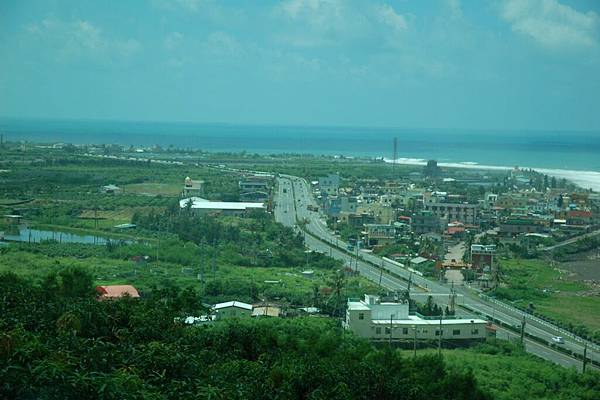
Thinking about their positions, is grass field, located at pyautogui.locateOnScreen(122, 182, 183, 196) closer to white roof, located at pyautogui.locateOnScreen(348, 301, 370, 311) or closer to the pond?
the pond

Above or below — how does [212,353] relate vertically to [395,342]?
above

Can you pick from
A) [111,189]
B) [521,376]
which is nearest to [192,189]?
[111,189]

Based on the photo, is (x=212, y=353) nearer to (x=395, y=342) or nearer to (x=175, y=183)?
(x=395, y=342)

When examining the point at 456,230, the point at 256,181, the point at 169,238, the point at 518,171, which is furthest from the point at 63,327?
the point at 518,171

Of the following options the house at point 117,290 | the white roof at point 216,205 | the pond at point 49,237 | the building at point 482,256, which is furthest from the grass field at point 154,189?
the house at point 117,290

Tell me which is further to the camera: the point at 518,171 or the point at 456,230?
the point at 518,171
